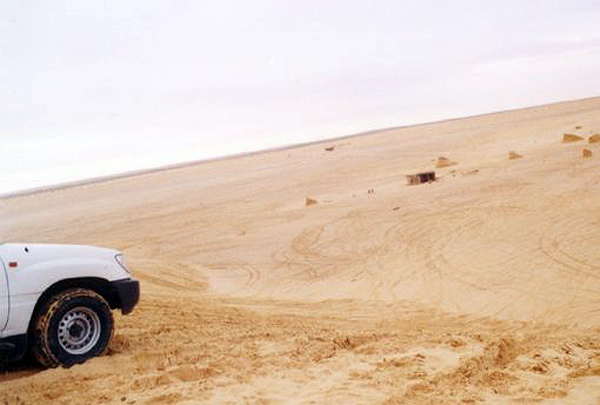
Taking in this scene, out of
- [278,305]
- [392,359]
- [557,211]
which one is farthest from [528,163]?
[392,359]

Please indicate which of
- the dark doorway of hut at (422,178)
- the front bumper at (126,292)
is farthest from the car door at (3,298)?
the dark doorway of hut at (422,178)

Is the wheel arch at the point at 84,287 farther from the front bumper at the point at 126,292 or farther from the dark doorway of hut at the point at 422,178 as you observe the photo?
the dark doorway of hut at the point at 422,178

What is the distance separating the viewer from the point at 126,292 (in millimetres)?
6527

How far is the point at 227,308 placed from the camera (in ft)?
30.2

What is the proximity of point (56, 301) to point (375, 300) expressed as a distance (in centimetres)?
527

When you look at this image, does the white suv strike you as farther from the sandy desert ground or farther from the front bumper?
the sandy desert ground

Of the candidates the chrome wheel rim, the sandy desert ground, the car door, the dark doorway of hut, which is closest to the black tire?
the chrome wheel rim

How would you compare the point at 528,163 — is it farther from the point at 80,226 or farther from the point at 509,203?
the point at 80,226

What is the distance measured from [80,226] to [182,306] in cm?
1966

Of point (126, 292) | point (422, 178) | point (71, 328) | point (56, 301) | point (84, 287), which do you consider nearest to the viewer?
point (56, 301)

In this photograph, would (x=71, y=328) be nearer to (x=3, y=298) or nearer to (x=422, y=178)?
(x=3, y=298)

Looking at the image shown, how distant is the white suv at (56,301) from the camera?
18.8ft

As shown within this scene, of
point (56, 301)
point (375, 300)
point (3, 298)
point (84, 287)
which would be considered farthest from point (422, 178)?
point (3, 298)

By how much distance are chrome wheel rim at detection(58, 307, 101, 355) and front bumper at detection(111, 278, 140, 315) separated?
1.24ft
